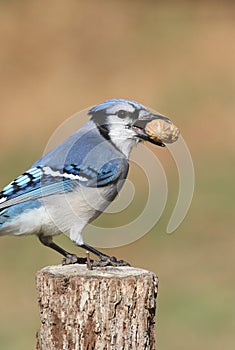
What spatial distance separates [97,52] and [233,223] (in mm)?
4630

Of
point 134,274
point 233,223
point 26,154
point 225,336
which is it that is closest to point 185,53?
point 26,154

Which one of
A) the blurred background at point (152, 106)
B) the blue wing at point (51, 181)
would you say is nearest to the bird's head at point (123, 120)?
the blue wing at point (51, 181)

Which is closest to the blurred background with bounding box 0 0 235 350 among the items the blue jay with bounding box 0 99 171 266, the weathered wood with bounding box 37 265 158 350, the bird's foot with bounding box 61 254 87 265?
the blue jay with bounding box 0 99 171 266

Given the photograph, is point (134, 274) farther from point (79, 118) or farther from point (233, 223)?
point (233, 223)

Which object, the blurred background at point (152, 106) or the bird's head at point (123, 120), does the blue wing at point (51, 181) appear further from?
the blurred background at point (152, 106)

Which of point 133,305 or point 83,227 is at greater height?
point 83,227

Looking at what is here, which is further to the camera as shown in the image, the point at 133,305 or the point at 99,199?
the point at 99,199

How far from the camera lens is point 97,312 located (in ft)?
12.9

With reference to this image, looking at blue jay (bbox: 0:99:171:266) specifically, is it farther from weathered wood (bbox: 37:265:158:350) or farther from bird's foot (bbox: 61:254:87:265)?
weathered wood (bbox: 37:265:158:350)

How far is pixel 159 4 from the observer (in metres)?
14.1

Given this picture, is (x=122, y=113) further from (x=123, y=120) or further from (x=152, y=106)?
(x=152, y=106)

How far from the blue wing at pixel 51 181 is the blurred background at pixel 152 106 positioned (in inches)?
70.1

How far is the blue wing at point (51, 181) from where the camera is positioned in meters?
4.70

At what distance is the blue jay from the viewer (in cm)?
473
